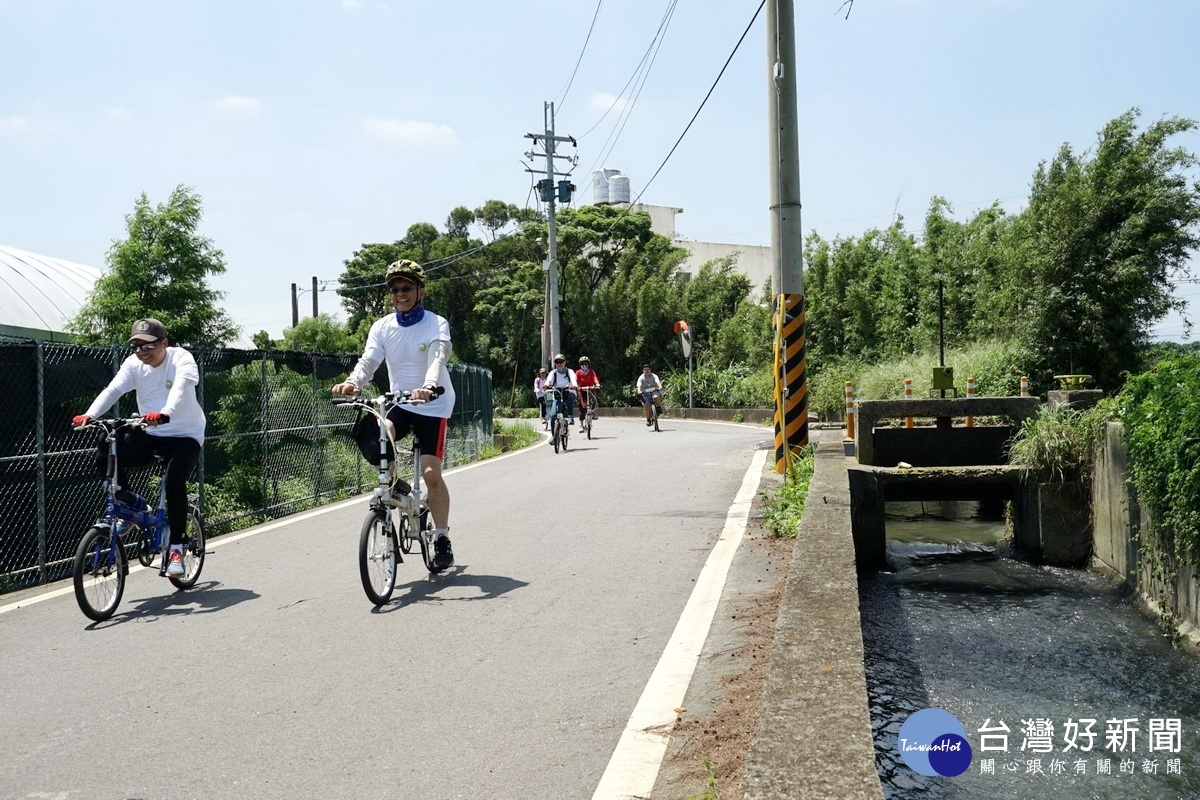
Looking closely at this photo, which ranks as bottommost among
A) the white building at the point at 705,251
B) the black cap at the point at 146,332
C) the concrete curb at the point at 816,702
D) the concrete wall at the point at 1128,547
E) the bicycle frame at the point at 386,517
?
the concrete wall at the point at 1128,547

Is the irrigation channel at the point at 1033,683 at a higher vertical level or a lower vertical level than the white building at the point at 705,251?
lower

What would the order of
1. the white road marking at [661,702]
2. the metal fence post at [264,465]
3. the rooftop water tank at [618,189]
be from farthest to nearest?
the rooftop water tank at [618,189], the metal fence post at [264,465], the white road marking at [661,702]

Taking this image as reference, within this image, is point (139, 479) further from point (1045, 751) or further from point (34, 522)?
point (1045, 751)

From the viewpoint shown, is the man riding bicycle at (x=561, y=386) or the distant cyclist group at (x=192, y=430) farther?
the man riding bicycle at (x=561, y=386)

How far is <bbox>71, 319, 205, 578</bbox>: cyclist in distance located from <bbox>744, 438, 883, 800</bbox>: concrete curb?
3897mm

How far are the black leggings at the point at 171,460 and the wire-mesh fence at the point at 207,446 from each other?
146cm

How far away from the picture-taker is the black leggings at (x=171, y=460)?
6.55 m

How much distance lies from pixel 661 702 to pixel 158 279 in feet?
70.5

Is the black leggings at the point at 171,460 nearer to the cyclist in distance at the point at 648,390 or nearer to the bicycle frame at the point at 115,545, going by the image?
the bicycle frame at the point at 115,545

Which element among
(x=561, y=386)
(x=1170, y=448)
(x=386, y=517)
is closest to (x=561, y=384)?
(x=561, y=386)

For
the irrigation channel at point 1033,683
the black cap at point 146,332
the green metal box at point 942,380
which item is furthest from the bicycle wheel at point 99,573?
the green metal box at point 942,380

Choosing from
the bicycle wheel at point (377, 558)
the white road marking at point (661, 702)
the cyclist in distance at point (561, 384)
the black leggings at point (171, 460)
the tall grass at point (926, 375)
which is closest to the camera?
the white road marking at point (661, 702)

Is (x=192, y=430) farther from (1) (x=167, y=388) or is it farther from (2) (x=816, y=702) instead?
(2) (x=816, y=702)

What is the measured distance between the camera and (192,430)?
6.79 m
